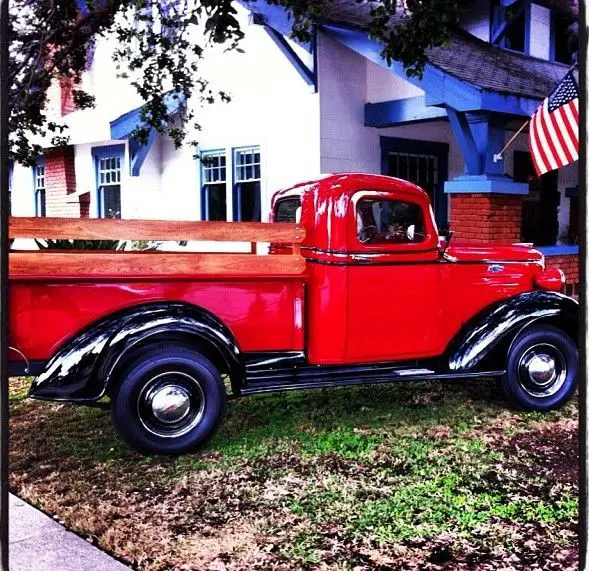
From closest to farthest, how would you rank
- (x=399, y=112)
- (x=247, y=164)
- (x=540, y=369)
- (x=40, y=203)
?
(x=540, y=369)
(x=399, y=112)
(x=247, y=164)
(x=40, y=203)

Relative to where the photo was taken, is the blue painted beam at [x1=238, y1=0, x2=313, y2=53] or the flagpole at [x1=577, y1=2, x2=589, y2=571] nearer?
the flagpole at [x1=577, y1=2, x2=589, y2=571]

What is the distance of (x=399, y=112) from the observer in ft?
26.9

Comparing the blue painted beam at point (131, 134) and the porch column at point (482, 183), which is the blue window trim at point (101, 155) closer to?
the blue painted beam at point (131, 134)

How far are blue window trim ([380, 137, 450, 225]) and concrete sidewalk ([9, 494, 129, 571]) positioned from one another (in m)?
6.75

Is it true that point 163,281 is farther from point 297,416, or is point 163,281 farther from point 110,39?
point 110,39

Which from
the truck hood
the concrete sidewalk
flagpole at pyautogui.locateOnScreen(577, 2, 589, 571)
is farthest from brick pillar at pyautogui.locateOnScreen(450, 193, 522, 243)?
the concrete sidewalk

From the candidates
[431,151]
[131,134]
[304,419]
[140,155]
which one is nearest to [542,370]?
[304,419]

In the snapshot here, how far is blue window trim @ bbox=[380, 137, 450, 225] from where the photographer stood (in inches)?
349

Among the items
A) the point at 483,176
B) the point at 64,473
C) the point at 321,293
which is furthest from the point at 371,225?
the point at 483,176

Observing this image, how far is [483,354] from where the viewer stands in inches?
183

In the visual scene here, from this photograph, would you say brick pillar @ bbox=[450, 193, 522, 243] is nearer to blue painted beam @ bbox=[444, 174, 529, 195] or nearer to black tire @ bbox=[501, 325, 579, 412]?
blue painted beam @ bbox=[444, 174, 529, 195]

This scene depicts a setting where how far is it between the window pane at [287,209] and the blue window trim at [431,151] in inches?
155

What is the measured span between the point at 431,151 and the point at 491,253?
4792 mm

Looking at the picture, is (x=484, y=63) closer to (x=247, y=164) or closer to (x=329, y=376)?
(x=247, y=164)
